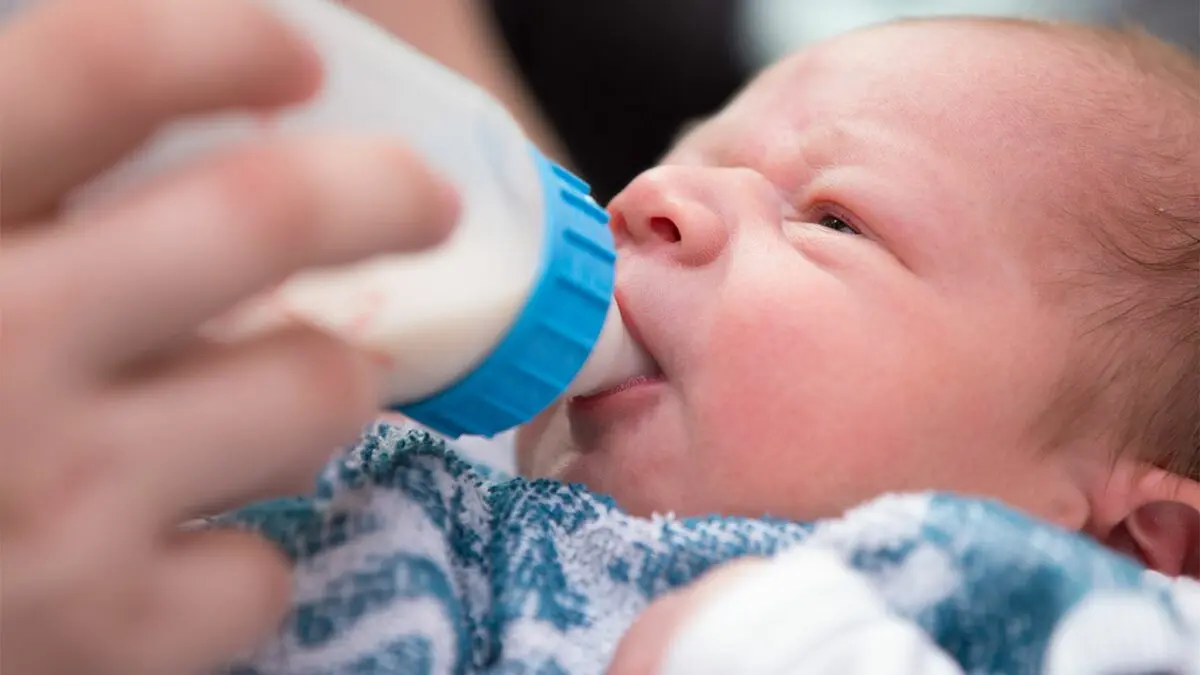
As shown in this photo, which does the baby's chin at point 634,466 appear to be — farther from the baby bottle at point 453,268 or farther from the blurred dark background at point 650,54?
the blurred dark background at point 650,54

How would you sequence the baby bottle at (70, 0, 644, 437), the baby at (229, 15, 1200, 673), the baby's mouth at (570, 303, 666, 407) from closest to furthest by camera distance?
the baby bottle at (70, 0, 644, 437), the baby at (229, 15, 1200, 673), the baby's mouth at (570, 303, 666, 407)

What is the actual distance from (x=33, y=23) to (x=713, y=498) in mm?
485

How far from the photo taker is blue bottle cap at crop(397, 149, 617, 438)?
59cm

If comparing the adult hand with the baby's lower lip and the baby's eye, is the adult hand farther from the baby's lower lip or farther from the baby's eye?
the baby's eye

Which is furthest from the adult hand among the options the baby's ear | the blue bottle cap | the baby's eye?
the baby's ear

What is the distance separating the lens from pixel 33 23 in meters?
0.41

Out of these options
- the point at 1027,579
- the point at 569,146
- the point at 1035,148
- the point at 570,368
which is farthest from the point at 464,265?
the point at 569,146

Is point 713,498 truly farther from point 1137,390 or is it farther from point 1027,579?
point 1137,390

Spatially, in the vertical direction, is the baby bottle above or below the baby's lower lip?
above

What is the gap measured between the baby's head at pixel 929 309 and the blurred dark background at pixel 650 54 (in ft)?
2.79

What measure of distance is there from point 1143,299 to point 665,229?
1.16 ft

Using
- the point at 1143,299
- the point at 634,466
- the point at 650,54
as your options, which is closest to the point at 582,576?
the point at 634,466

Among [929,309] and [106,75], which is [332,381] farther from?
[929,309]

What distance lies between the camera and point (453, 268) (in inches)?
22.2
